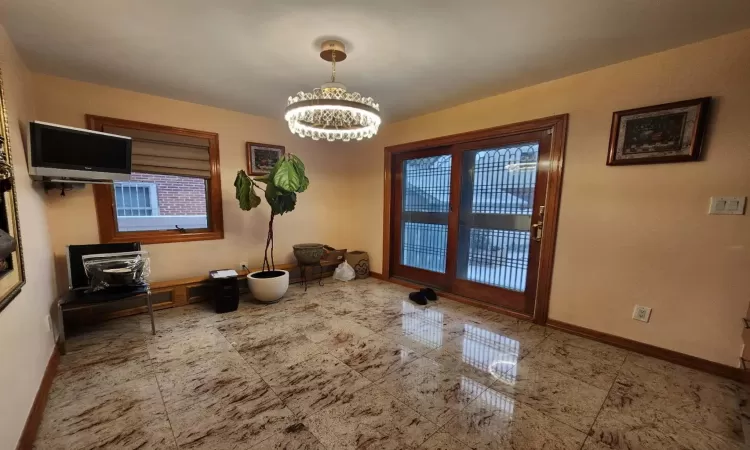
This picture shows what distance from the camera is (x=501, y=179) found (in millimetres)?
2977

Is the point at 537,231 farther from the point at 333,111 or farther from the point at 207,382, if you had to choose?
the point at 207,382

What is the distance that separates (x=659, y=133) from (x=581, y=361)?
5.82ft

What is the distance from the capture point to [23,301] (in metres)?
1.55

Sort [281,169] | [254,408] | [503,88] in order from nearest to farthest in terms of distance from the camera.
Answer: [254,408] → [503,88] → [281,169]

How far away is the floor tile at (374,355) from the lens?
194 cm

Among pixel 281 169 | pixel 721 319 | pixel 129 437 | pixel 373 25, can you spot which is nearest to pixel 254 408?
pixel 129 437

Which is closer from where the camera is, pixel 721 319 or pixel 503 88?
pixel 721 319

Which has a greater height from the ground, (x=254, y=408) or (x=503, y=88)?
(x=503, y=88)

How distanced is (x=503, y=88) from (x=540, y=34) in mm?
905

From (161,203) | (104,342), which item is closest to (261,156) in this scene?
(161,203)

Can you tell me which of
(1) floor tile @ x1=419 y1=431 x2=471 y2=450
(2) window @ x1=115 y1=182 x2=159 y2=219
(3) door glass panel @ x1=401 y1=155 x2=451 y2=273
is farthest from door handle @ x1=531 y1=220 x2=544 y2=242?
(2) window @ x1=115 y1=182 x2=159 y2=219

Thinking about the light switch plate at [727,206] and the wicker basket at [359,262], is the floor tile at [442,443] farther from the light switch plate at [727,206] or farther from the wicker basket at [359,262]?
the wicker basket at [359,262]

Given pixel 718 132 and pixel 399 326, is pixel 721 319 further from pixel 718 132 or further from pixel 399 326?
pixel 399 326

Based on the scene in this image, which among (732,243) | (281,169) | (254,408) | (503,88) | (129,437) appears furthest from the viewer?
(281,169)
